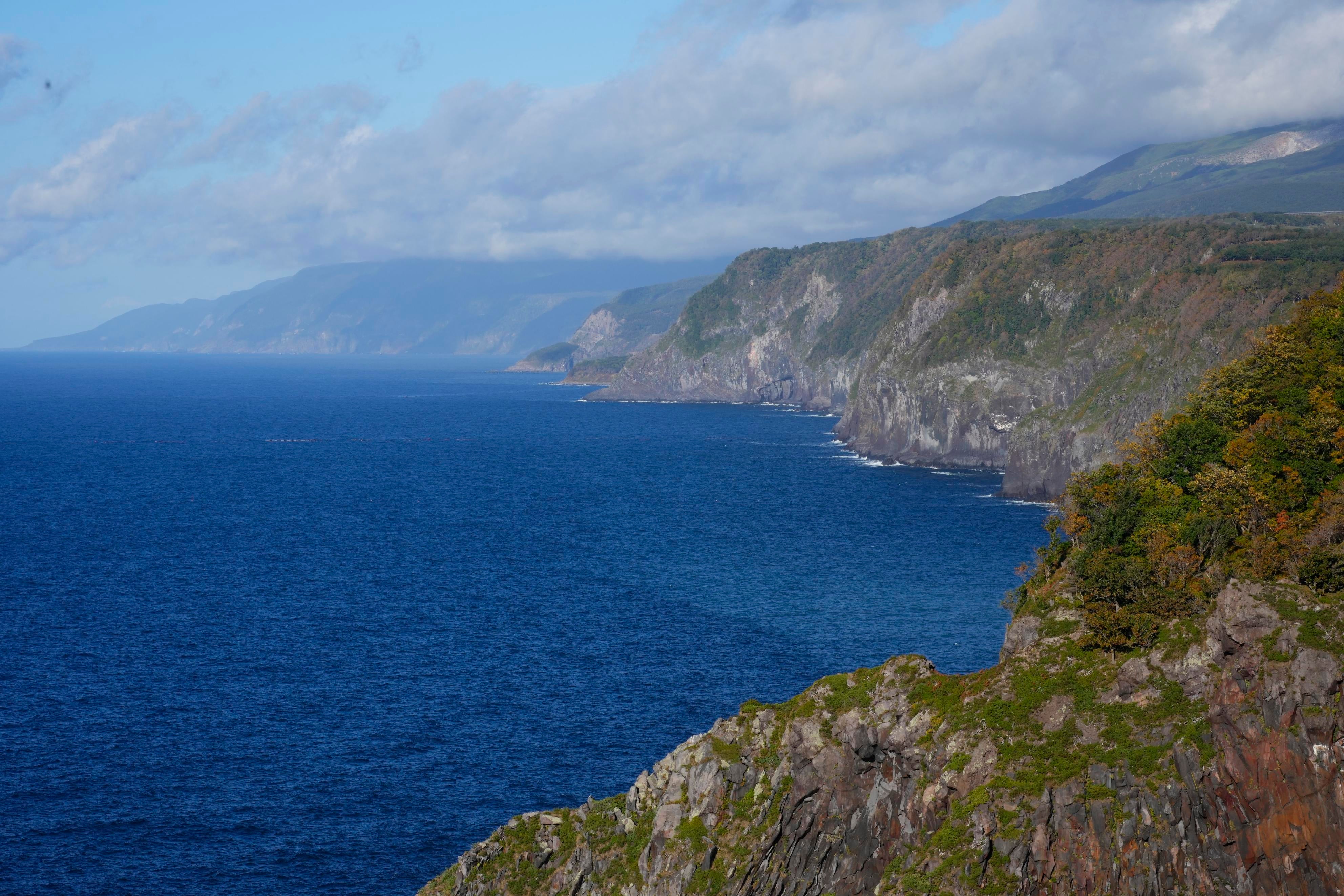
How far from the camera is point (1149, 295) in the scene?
189 m

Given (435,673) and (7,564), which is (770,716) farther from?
(7,564)

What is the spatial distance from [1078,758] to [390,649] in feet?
205

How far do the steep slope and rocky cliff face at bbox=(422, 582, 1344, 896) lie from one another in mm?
90

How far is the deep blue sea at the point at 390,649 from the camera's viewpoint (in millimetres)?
66562

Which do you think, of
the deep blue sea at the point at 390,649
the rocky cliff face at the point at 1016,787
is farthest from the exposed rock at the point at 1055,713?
the deep blue sea at the point at 390,649

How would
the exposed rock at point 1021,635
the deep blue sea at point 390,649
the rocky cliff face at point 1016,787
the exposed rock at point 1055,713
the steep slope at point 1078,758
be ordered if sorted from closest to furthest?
the rocky cliff face at point 1016,787 < the steep slope at point 1078,758 < the exposed rock at point 1055,713 < the exposed rock at point 1021,635 < the deep blue sea at point 390,649

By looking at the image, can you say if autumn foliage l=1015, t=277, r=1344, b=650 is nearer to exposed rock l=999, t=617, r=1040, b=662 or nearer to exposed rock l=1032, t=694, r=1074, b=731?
exposed rock l=999, t=617, r=1040, b=662

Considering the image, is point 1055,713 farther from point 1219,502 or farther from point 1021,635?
point 1219,502

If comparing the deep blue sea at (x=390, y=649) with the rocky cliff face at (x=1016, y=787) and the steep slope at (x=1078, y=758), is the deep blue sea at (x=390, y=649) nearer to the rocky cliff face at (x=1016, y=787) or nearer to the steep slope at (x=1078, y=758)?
the steep slope at (x=1078, y=758)

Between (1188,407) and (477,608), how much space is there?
2488 inches

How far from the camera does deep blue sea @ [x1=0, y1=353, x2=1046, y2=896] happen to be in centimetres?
6656

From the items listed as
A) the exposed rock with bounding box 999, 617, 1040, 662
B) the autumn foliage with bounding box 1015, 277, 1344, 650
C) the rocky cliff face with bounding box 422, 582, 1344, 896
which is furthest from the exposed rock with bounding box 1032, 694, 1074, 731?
→ the exposed rock with bounding box 999, 617, 1040, 662

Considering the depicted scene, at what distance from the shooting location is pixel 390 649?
3794 inches

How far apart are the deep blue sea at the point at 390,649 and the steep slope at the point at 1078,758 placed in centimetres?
1583
